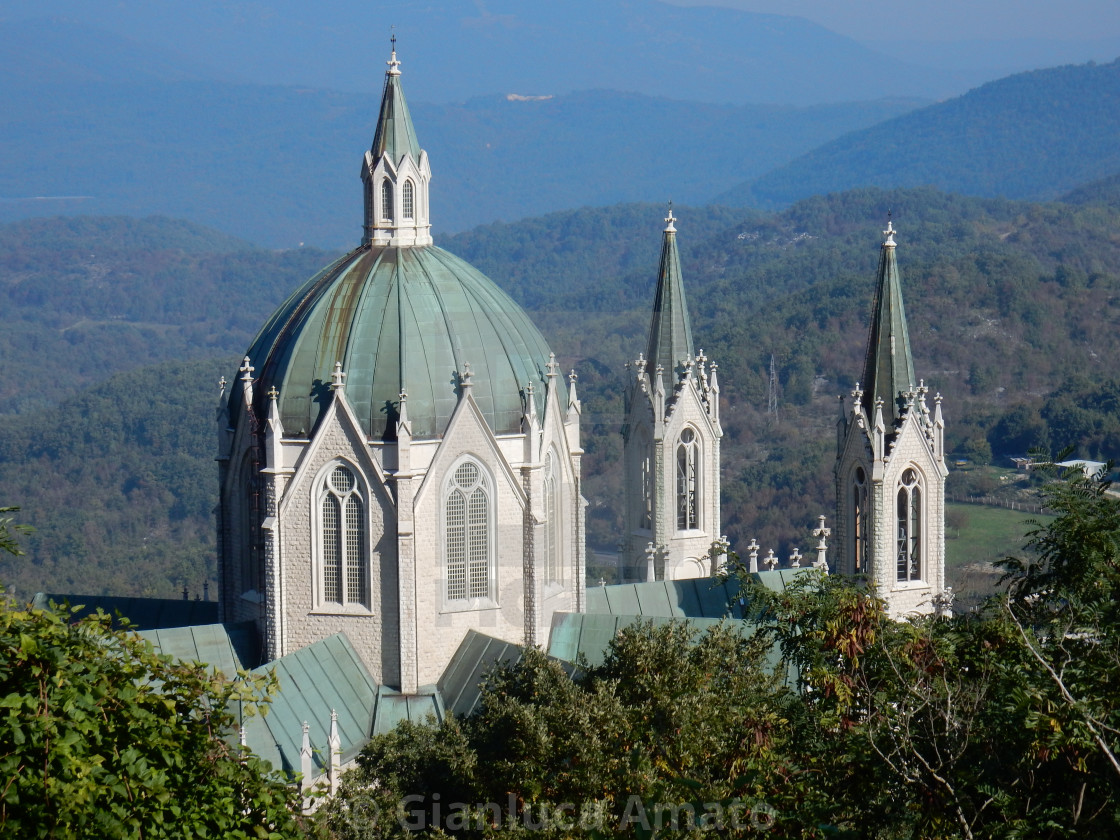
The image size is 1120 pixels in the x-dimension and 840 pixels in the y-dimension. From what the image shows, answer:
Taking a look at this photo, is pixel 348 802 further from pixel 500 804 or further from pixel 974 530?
pixel 974 530

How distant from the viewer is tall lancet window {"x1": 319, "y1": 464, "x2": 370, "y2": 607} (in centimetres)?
3269

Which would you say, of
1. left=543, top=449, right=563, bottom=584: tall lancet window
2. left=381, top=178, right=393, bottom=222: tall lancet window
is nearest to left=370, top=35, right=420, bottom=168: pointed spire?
left=381, top=178, right=393, bottom=222: tall lancet window

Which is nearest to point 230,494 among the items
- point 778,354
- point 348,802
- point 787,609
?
point 348,802

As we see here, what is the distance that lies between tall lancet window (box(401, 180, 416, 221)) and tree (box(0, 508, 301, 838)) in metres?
17.2

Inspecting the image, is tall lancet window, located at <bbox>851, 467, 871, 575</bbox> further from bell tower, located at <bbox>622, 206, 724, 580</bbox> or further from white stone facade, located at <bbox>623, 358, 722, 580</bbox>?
bell tower, located at <bbox>622, 206, 724, 580</bbox>

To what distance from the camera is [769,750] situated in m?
22.3

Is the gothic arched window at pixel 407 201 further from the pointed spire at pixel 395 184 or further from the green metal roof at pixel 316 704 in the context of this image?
the green metal roof at pixel 316 704

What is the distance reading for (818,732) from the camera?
2148cm

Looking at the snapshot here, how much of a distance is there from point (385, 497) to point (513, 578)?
3083 millimetres

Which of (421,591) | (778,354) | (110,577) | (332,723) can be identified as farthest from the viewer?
(778,354)

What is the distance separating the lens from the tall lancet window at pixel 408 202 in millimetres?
34906

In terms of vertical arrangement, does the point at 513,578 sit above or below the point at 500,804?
above

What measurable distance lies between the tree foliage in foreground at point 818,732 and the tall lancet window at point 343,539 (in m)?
4.16

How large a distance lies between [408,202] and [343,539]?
22.3 feet
